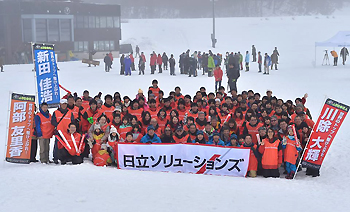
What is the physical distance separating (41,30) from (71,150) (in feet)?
123

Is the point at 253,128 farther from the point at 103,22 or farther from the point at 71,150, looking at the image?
the point at 103,22

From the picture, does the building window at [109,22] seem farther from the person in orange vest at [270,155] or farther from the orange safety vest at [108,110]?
the person in orange vest at [270,155]

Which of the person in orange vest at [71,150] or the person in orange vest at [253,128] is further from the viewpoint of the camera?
the person in orange vest at [253,128]

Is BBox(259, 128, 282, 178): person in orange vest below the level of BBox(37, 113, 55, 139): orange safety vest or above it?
below

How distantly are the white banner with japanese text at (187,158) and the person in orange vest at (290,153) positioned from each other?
0.73 metres

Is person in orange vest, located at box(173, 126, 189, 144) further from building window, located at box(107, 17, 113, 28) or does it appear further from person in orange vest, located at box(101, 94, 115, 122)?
building window, located at box(107, 17, 113, 28)

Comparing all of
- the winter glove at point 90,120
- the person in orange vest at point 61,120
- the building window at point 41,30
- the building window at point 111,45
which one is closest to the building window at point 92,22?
the building window at point 111,45

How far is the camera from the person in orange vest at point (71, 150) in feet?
28.7

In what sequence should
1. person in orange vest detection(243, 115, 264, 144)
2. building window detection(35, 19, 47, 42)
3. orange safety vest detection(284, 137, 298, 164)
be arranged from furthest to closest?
1. building window detection(35, 19, 47, 42)
2. person in orange vest detection(243, 115, 264, 144)
3. orange safety vest detection(284, 137, 298, 164)

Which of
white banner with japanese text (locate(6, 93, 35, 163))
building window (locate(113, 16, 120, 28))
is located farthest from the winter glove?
building window (locate(113, 16, 120, 28))

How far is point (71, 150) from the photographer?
870 cm

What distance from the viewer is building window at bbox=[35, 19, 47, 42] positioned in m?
43.5

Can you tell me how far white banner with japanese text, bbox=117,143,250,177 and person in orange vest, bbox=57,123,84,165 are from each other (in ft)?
2.66

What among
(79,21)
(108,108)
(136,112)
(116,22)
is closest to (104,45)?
(116,22)
